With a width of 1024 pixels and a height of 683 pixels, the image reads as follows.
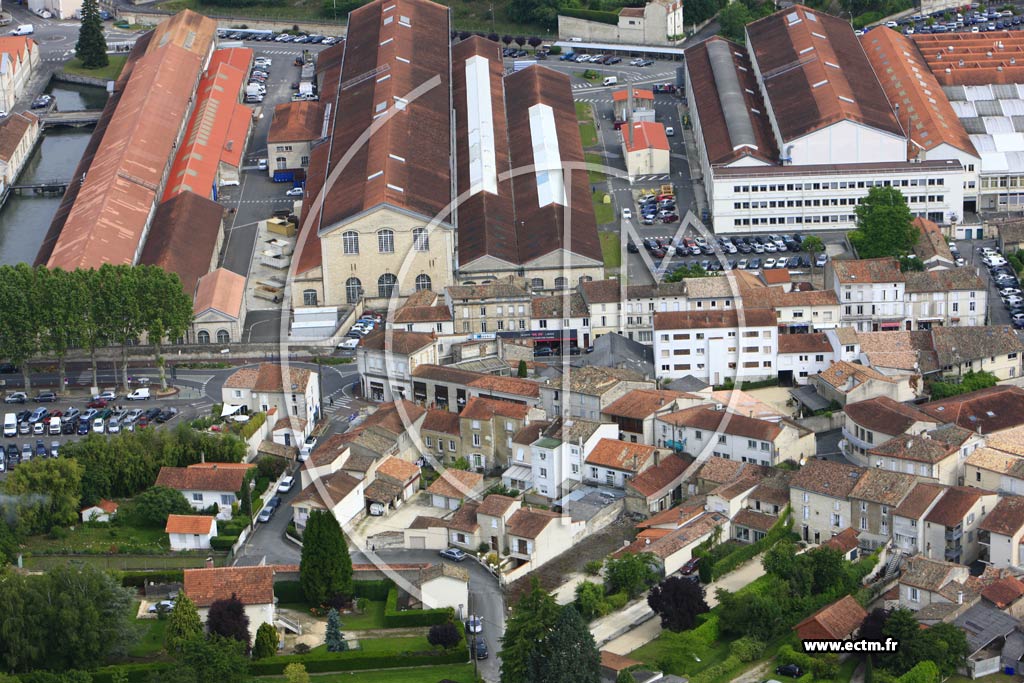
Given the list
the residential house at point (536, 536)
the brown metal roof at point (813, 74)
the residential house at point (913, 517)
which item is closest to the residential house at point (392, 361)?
the residential house at point (536, 536)

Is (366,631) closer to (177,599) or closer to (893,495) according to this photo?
(177,599)

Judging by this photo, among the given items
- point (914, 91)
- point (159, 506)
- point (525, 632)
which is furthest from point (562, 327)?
point (914, 91)

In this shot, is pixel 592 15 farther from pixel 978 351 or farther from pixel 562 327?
pixel 978 351

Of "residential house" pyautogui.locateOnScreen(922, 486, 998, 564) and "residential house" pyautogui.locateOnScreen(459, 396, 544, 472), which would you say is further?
"residential house" pyautogui.locateOnScreen(459, 396, 544, 472)

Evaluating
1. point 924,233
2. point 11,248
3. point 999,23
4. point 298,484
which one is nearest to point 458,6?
point 999,23

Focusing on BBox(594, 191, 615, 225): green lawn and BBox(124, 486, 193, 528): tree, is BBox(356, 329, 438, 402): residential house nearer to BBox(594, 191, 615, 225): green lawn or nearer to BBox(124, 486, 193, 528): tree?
BBox(124, 486, 193, 528): tree

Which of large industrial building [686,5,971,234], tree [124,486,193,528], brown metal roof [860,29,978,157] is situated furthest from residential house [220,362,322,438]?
brown metal roof [860,29,978,157]
